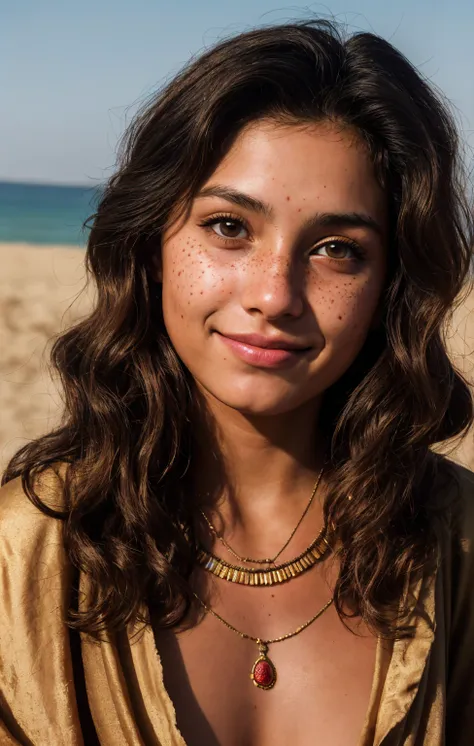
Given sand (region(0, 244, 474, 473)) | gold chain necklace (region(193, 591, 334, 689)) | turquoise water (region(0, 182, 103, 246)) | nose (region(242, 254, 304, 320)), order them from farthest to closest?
turquoise water (region(0, 182, 103, 246))
sand (region(0, 244, 474, 473))
gold chain necklace (region(193, 591, 334, 689))
nose (region(242, 254, 304, 320))

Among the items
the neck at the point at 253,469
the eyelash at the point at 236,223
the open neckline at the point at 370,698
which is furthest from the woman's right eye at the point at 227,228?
the open neckline at the point at 370,698

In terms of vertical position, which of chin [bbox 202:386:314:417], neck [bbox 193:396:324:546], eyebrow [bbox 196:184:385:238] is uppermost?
eyebrow [bbox 196:184:385:238]

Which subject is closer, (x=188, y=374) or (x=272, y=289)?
(x=272, y=289)

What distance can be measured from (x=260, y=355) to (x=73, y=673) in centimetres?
88

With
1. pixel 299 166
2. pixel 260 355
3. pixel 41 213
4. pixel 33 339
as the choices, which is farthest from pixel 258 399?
pixel 41 213

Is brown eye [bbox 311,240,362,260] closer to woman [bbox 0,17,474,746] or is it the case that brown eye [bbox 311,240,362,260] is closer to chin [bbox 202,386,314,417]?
woman [bbox 0,17,474,746]

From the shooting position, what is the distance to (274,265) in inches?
94.2

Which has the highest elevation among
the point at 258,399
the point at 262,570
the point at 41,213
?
the point at 41,213

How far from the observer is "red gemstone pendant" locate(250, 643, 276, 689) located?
260 cm

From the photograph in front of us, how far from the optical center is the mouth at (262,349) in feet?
7.88

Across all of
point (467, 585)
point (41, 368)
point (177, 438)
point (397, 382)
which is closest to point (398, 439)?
point (397, 382)

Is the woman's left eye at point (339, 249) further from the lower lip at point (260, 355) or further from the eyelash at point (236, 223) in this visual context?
the lower lip at point (260, 355)

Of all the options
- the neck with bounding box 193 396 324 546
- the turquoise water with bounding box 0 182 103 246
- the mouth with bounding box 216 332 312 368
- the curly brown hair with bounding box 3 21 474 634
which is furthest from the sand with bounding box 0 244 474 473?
the turquoise water with bounding box 0 182 103 246

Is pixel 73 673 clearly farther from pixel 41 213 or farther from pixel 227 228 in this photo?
pixel 41 213
